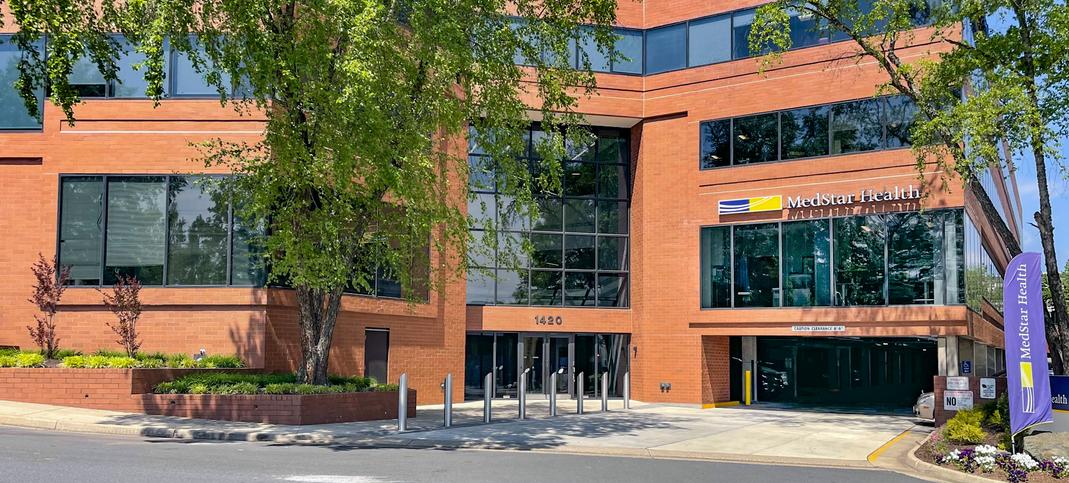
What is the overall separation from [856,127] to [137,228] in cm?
1855

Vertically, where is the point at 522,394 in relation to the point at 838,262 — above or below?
below

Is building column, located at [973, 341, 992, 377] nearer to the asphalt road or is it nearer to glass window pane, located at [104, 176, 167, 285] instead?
the asphalt road

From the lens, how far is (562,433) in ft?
59.3

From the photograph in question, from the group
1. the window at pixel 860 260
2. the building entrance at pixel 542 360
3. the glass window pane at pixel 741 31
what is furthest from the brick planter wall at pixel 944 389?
the glass window pane at pixel 741 31

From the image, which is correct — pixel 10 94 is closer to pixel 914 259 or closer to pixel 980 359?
pixel 914 259

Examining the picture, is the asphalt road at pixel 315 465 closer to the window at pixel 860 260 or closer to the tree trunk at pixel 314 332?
the tree trunk at pixel 314 332

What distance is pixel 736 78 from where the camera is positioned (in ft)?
93.6

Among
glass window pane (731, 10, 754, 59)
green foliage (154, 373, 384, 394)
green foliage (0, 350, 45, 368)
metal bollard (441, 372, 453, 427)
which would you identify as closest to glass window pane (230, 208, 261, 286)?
green foliage (154, 373, 384, 394)

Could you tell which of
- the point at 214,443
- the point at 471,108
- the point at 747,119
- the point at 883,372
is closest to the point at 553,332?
the point at 747,119

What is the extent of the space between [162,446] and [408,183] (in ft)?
18.0

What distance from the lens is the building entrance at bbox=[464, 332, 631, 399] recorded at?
97.3 ft

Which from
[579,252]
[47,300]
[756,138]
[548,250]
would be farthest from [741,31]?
[47,300]

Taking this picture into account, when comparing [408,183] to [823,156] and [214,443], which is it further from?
[823,156]

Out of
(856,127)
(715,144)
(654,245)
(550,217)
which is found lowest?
(654,245)
